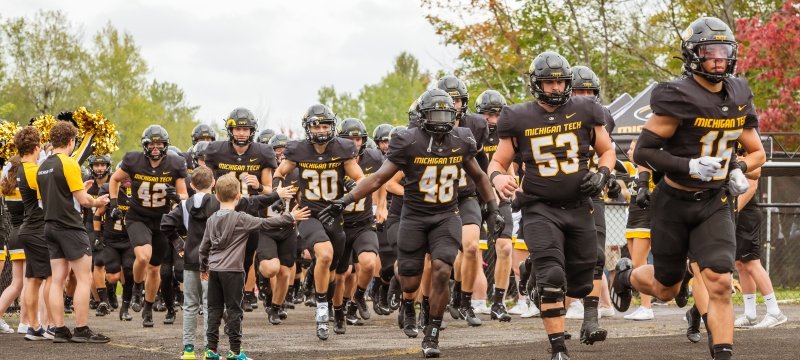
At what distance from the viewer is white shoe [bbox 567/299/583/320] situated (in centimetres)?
1277

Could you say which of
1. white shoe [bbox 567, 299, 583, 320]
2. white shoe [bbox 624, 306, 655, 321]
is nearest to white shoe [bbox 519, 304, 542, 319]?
white shoe [bbox 567, 299, 583, 320]

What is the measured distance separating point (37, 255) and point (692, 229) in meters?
6.20

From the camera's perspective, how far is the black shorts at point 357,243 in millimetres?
12359

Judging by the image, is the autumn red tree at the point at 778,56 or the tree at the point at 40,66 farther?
the tree at the point at 40,66

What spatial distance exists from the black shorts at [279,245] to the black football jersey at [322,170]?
0.75 metres

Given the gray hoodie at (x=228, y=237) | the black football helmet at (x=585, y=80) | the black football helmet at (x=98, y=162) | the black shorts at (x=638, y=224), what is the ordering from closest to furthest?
the gray hoodie at (x=228, y=237) → the black football helmet at (x=585, y=80) → the black shorts at (x=638, y=224) → the black football helmet at (x=98, y=162)

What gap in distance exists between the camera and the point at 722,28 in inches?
310

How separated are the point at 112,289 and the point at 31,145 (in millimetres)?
5889

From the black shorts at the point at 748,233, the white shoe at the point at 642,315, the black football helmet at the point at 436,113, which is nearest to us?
the black football helmet at the point at 436,113

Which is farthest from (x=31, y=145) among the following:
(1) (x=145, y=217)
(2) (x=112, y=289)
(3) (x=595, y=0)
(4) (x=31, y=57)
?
(4) (x=31, y=57)

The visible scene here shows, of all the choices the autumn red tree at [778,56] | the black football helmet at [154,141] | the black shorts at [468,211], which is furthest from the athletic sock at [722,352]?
the autumn red tree at [778,56]

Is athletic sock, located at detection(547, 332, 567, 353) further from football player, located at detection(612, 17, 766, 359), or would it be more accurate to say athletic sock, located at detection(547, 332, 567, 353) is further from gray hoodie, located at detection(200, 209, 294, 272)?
gray hoodie, located at detection(200, 209, 294, 272)

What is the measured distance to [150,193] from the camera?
13.6 meters

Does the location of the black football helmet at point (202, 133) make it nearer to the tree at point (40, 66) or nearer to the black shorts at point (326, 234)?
the black shorts at point (326, 234)
